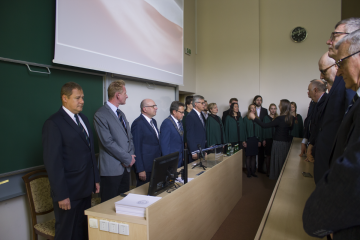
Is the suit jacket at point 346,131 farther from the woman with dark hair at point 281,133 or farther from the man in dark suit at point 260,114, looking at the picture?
the man in dark suit at point 260,114

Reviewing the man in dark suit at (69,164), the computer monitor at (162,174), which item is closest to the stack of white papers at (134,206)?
the computer monitor at (162,174)

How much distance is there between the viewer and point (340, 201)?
0.58 meters

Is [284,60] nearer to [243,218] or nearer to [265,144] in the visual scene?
[265,144]

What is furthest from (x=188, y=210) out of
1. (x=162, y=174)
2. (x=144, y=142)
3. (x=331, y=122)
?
(x=331, y=122)

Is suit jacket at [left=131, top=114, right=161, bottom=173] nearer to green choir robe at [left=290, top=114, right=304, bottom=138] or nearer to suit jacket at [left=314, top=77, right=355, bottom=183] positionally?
suit jacket at [left=314, top=77, right=355, bottom=183]

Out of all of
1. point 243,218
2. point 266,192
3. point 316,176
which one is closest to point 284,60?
point 266,192

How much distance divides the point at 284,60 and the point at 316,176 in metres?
4.97

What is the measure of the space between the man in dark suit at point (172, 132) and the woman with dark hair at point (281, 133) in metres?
1.70

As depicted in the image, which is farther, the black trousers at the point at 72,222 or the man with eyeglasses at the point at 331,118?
the black trousers at the point at 72,222

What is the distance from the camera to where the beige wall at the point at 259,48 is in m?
5.44

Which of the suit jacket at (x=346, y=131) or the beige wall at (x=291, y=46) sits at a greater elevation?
the beige wall at (x=291, y=46)

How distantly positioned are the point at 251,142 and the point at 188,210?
347cm

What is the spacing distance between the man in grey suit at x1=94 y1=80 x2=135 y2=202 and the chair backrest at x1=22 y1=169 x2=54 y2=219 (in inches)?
19.9

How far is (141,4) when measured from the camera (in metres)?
3.49
